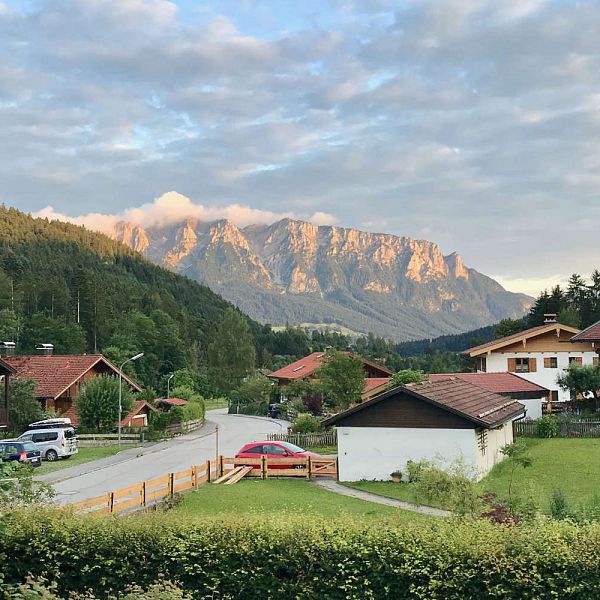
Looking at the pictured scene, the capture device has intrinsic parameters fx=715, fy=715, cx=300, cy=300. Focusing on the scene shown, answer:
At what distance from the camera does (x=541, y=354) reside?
62562 mm

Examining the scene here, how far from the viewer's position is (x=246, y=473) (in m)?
29.2

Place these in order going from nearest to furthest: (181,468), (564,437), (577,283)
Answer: (181,468) → (564,437) → (577,283)

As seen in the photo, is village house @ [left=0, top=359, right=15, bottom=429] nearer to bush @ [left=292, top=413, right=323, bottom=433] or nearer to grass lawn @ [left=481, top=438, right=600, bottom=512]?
bush @ [left=292, top=413, right=323, bottom=433]

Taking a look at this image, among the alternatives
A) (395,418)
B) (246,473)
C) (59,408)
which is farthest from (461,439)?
(59,408)

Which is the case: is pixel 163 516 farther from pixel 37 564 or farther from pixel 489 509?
pixel 489 509

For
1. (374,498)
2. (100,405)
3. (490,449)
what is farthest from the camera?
(100,405)

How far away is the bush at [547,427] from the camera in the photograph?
40.8 m

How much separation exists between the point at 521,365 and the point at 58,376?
128 ft

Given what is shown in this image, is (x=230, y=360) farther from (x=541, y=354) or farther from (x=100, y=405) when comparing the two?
(x=100, y=405)

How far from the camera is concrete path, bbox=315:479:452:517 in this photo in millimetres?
21172

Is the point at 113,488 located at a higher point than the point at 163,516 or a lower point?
lower

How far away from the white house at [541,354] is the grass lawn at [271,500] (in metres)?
39.7

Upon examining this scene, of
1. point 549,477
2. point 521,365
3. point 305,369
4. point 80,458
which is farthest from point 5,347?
point 549,477

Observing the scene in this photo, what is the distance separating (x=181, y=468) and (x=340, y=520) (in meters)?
23.9
